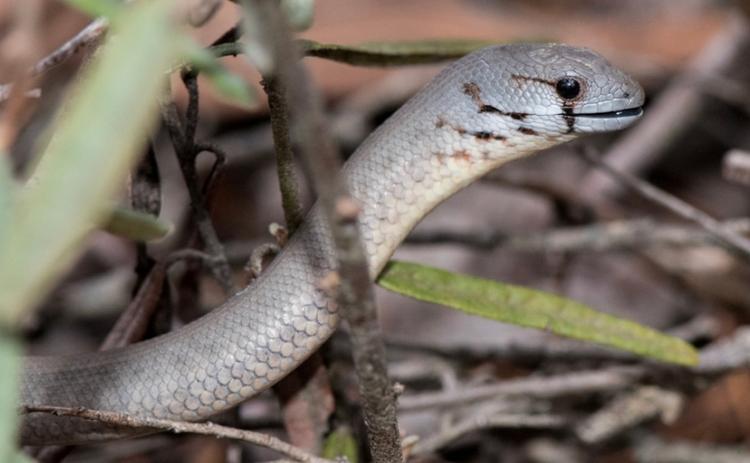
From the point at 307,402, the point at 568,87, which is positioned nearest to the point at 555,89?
the point at 568,87

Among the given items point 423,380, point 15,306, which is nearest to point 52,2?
point 423,380

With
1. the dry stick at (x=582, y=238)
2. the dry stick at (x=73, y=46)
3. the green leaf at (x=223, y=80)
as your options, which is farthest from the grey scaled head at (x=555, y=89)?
the dry stick at (x=582, y=238)

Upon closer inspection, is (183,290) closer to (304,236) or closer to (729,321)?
(304,236)

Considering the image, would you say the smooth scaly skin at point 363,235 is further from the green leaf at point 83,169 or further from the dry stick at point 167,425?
the green leaf at point 83,169

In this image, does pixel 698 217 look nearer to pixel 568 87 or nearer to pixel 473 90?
pixel 568 87

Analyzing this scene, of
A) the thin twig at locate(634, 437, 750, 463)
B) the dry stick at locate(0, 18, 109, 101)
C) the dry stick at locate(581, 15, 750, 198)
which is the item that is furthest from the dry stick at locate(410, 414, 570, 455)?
the dry stick at locate(581, 15, 750, 198)
